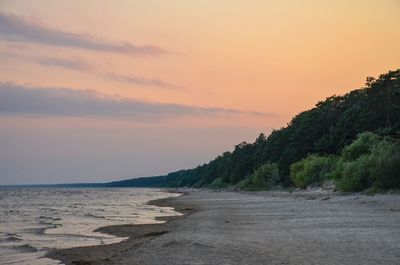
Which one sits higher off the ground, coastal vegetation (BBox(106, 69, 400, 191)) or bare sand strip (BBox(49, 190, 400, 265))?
coastal vegetation (BBox(106, 69, 400, 191))

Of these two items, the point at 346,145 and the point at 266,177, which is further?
the point at 266,177

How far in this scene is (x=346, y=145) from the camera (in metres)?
71.4

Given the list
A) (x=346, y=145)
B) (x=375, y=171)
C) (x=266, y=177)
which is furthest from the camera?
(x=266, y=177)

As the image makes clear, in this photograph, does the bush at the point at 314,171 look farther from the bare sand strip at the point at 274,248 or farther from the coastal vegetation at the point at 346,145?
the bare sand strip at the point at 274,248

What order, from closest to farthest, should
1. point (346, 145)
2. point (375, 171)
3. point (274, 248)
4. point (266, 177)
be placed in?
1. point (274, 248)
2. point (375, 171)
3. point (346, 145)
4. point (266, 177)

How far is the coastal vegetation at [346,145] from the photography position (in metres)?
45.5

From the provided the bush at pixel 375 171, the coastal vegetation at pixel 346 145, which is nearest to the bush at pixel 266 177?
the coastal vegetation at pixel 346 145

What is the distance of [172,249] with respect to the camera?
14.8 meters

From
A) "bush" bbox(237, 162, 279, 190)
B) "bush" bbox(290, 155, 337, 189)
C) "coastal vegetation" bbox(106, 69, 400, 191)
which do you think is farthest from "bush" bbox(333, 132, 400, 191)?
"bush" bbox(237, 162, 279, 190)

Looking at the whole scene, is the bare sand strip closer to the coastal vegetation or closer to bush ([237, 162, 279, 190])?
the coastal vegetation

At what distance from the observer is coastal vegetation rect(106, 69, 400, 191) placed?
149 feet

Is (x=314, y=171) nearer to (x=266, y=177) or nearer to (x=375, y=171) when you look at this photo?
(x=266, y=177)

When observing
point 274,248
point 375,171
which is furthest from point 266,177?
point 274,248

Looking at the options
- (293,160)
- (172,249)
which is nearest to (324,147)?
(293,160)
